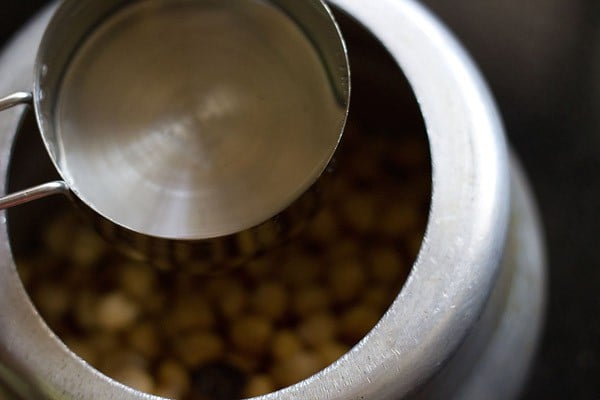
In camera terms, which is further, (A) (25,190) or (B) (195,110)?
(B) (195,110)

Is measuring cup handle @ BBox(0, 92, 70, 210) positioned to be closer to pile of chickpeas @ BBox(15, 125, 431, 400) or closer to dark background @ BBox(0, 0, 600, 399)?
pile of chickpeas @ BBox(15, 125, 431, 400)

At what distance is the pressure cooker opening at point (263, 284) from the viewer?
77 centimetres

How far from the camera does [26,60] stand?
2.19 feet

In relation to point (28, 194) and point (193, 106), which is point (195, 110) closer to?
point (193, 106)

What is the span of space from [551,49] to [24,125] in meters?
0.64

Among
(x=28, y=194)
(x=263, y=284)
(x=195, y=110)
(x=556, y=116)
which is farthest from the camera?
(x=556, y=116)

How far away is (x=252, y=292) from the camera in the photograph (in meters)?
0.82

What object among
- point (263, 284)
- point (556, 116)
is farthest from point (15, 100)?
point (556, 116)

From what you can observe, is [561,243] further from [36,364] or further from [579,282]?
[36,364]

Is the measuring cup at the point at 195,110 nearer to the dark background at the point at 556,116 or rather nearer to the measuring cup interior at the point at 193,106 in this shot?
the measuring cup interior at the point at 193,106

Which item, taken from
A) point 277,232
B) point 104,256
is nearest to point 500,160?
point 277,232

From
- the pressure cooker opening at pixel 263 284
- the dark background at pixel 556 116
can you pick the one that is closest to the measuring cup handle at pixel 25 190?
the pressure cooker opening at pixel 263 284

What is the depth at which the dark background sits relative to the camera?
3.05ft

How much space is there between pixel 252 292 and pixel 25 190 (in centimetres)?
31
